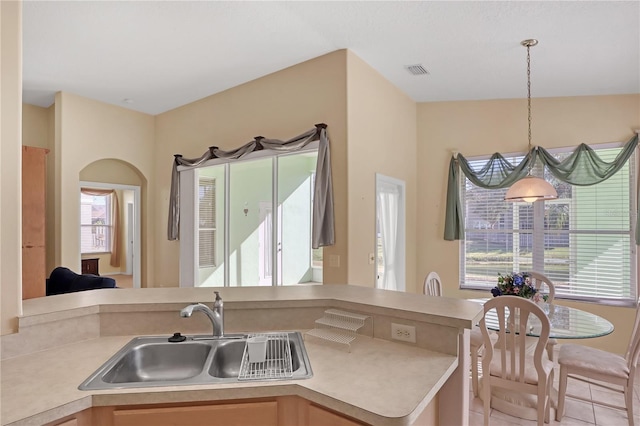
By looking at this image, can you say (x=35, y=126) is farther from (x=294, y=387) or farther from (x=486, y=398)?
(x=486, y=398)

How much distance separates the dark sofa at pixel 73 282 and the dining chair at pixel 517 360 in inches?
141

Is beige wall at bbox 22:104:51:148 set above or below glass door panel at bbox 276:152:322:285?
above

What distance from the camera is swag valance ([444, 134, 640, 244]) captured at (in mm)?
3949

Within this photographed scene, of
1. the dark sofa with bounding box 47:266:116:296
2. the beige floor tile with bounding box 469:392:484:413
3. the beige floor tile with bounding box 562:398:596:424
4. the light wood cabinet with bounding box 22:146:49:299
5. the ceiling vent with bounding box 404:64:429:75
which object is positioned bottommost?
the beige floor tile with bounding box 469:392:484:413

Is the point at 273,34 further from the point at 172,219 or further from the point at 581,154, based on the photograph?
the point at 581,154

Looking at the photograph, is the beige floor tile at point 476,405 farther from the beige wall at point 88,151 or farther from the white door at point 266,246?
the beige wall at point 88,151

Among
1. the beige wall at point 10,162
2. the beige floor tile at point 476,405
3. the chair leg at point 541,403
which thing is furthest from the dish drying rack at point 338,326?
the beige floor tile at point 476,405

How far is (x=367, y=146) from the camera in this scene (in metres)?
3.81

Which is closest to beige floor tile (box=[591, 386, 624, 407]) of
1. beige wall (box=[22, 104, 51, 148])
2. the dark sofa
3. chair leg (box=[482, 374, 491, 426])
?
chair leg (box=[482, 374, 491, 426])

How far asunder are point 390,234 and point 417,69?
1.92 m

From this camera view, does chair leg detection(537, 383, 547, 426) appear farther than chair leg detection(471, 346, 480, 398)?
No

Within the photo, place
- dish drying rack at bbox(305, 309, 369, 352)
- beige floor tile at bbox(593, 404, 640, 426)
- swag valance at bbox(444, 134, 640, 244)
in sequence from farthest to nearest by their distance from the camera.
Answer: swag valance at bbox(444, 134, 640, 244) < beige floor tile at bbox(593, 404, 640, 426) < dish drying rack at bbox(305, 309, 369, 352)

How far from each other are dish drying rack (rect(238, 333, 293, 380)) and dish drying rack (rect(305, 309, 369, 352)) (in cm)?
14

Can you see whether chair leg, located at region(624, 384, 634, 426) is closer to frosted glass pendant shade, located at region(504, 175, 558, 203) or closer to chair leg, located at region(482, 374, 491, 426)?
chair leg, located at region(482, 374, 491, 426)
